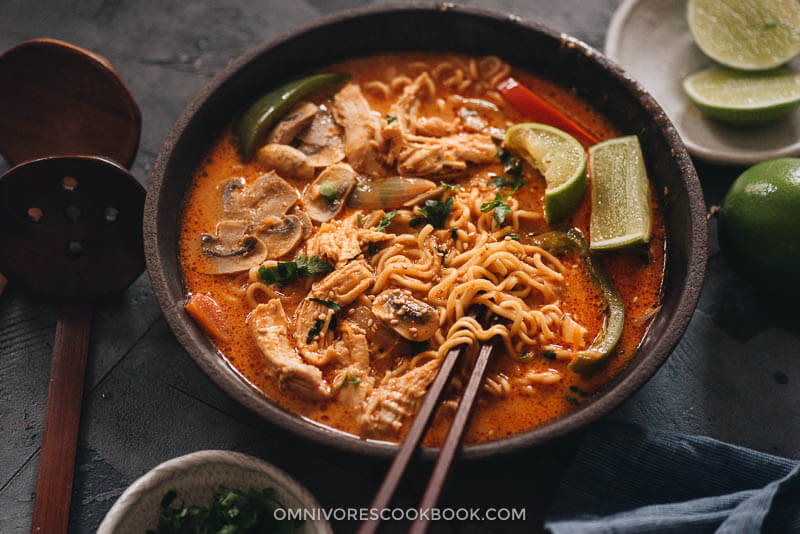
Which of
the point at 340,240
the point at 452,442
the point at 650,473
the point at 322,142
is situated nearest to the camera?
the point at 452,442

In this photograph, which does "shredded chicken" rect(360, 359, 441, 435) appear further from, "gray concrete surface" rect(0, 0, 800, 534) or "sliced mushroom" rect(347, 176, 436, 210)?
"sliced mushroom" rect(347, 176, 436, 210)

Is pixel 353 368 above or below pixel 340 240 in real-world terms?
below

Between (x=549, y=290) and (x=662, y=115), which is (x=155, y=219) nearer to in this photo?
(x=549, y=290)

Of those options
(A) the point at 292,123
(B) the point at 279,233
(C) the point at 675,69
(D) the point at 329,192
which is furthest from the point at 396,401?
(C) the point at 675,69

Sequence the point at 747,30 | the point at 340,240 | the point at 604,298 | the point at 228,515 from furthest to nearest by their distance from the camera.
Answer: the point at 747,30 → the point at 340,240 → the point at 604,298 → the point at 228,515

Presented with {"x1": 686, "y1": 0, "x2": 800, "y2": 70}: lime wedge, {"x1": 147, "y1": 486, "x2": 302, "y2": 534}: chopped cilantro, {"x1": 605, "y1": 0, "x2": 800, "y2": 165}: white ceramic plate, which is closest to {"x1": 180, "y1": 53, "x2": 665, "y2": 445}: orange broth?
{"x1": 147, "y1": 486, "x2": 302, "y2": 534}: chopped cilantro

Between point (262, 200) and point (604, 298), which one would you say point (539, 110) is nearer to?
point (604, 298)

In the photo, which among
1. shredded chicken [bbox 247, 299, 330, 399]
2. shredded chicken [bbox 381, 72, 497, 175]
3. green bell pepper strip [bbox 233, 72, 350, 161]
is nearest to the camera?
shredded chicken [bbox 247, 299, 330, 399]
